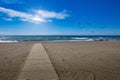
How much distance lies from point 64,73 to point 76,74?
0.49 metres

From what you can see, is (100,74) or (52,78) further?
(100,74)

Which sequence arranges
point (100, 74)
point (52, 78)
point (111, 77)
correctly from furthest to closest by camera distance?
1. point (100, 74)
2. point (111, 77)
3. point (52, 78)

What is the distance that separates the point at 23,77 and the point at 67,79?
156 centimetres

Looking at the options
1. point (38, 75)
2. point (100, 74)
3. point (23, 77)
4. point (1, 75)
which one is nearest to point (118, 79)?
point (100, 74)

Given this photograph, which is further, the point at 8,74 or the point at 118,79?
the point at 8,74

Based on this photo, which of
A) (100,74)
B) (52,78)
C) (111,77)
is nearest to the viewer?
(52,78)

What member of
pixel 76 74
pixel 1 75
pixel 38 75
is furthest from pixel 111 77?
pixel 1 75

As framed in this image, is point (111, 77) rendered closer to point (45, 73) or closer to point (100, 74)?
point (100, 74)

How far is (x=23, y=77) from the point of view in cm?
499

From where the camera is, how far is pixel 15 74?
18.6 feet

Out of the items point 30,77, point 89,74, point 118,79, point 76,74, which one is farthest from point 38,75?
point 118,79

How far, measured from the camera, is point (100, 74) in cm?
573

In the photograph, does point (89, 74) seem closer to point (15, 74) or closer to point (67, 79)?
point (67, 79)

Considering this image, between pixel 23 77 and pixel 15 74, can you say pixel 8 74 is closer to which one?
pixel 15 74
